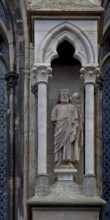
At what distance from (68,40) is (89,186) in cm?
218

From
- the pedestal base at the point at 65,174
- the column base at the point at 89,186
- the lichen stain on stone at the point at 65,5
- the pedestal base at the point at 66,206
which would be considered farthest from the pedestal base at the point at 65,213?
the lichen stain on stone at the point at 65,5

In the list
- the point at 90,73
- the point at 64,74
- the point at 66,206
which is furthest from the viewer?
the point at 64,74

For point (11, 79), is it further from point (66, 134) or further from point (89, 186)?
point (89, 186)

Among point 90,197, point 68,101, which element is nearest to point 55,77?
point 68,101

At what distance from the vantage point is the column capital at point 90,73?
24.2 meters

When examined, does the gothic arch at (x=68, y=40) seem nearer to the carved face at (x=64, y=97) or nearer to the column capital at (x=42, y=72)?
the column capital at (x=42, y=72)

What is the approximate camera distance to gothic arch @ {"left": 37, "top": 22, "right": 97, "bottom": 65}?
24297 mm

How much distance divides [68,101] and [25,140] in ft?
4.12

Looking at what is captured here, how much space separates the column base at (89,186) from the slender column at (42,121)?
55 centimetres

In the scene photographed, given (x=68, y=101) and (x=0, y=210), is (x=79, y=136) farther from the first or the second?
(x=0, y=210)

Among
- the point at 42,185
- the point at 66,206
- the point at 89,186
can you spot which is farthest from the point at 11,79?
the point at 66,206

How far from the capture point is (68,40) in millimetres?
24484

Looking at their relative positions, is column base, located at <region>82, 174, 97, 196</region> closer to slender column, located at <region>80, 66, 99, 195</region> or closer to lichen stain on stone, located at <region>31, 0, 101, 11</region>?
slender column, located at <region>80, 66, 99, 195</region>

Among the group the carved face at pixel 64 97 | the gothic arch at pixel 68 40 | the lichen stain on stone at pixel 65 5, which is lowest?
the carved face at pixel 64 97
